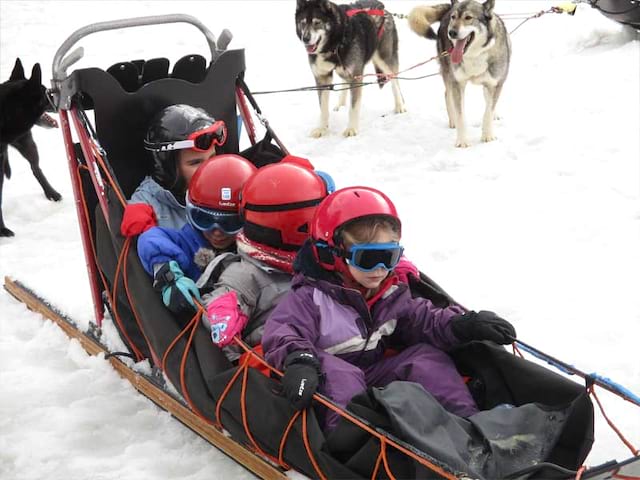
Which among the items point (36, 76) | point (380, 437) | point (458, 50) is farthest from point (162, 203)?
point (458, 50)

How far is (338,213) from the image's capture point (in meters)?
2.40

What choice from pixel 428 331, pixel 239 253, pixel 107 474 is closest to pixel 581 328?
pixel 428 331

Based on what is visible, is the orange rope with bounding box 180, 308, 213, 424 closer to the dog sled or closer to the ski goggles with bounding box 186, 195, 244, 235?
the ski goggles with bounding box 186, 195, 244, 235

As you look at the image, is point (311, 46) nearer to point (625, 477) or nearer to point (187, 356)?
point (187, 356)

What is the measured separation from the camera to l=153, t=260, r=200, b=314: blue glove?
2652 mm

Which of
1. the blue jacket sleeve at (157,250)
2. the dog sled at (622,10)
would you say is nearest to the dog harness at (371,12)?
the dog sled at (622,10)

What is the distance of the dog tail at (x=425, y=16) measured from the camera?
6531 mm

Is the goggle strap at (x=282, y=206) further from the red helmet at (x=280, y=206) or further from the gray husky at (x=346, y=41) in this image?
the gray husky at (x=346, y=41)

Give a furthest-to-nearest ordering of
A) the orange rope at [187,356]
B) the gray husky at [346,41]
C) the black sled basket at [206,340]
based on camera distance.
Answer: the gray husky at [346,41], the orange rope at [187,356], the black sled basket at [206,340]

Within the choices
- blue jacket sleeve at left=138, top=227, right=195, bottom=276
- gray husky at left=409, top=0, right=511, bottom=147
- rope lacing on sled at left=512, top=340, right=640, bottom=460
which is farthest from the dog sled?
blue jacket sleeve at left=138, top=227, right=195, bottom=276

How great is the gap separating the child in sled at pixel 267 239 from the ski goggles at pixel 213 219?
200 mm

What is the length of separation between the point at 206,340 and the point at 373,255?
62cm

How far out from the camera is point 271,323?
241 centimetres

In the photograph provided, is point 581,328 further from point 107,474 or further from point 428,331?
point 107,474
